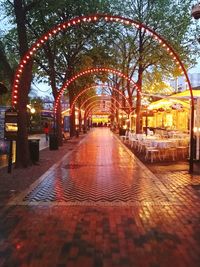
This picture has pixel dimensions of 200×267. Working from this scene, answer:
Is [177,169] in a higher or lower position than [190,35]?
lower

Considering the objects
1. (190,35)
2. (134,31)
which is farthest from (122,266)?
(134,31)

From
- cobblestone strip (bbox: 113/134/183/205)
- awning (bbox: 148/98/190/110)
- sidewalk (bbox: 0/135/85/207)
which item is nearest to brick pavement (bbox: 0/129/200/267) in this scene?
cobblestone strip (bbox: 113/134/183/205)

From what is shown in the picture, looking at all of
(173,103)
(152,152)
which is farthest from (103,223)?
(173,103)

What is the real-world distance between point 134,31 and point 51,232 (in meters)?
28.8

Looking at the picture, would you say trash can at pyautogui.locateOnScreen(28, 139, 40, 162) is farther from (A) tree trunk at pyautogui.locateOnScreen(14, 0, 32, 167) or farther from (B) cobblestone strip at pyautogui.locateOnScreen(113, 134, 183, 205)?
(B) cobblestone strip at pyautogui.locateOnScreen(113, 134, 183, 205)

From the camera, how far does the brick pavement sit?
4984 mm

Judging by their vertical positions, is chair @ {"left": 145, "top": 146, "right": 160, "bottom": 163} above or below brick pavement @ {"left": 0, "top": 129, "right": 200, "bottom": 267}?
above

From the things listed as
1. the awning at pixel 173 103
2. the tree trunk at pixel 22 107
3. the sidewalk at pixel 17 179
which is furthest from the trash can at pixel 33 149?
the awning at pixel 173 103

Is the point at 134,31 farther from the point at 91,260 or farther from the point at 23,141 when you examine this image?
the point at 91,260

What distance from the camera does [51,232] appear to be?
19.7 ft

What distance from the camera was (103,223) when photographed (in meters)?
6.57

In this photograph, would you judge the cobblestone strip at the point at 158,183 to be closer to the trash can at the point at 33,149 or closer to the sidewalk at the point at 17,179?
the sidewalk at the point at 17,179

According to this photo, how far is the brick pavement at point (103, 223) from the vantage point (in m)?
4.98

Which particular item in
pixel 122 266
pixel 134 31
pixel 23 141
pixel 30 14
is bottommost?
pixel 122 266
